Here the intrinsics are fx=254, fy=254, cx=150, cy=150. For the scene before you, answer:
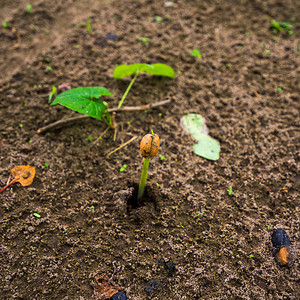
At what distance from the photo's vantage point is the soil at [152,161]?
4.31 feet

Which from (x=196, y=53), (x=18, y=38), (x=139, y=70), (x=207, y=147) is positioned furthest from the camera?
(x=18, y=38)

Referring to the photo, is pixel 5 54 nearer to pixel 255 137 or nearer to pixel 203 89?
pixel 203 89

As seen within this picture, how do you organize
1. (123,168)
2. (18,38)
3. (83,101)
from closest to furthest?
(83,101)
(123,168)
(18,38)

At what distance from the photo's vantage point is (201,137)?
1822 millimetres

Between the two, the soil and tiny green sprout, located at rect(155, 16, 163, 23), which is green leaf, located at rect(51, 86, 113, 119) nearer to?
the soil

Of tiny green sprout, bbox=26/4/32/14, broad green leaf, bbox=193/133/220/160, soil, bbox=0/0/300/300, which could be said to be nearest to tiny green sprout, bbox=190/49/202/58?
soil, bbox=0/0/300/300

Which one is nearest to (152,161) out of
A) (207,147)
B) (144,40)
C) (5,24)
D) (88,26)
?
(207,147)

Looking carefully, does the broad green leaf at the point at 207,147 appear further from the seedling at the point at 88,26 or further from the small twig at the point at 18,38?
the small twig at the point at 18,38

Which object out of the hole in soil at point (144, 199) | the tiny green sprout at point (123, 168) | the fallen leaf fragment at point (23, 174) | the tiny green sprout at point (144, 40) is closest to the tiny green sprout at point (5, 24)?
the tiny green sprout at point (144, 40)

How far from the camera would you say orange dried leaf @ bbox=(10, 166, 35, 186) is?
155 cm

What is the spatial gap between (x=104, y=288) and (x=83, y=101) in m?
1.04

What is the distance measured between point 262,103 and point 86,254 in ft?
5.57

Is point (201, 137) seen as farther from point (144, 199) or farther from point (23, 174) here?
point (23, 174)

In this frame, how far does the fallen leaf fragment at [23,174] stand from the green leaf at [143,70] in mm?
923
